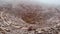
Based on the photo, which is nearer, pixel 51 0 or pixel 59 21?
pixel 59 21

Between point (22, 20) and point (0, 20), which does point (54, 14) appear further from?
point (0, 20)

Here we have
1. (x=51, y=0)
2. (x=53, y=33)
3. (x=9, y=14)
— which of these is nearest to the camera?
(x=53, y=33)

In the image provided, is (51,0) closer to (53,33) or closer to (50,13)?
(50,13)

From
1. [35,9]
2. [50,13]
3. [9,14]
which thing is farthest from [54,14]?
[9,14]

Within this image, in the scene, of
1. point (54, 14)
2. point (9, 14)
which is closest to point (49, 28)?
point (54, 14)

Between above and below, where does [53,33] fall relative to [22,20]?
below

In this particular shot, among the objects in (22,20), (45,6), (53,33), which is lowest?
(53,33)

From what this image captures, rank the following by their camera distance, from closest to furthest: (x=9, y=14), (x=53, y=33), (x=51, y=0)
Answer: (x=53, y=33), (x=9, y=14), (x=51, y=0)
